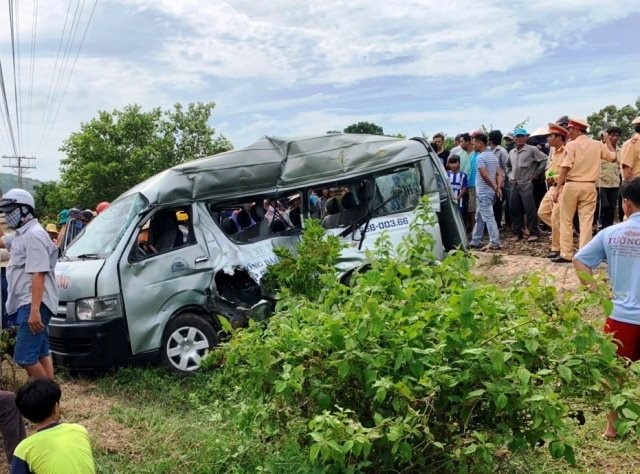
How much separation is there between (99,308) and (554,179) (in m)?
5.97

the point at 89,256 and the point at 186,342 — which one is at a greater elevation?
the point at 89,256

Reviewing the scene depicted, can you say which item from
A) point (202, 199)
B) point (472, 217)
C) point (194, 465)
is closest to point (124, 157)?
point (472, 217)

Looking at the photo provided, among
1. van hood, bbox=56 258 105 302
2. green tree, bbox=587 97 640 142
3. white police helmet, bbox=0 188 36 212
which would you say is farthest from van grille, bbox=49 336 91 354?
green tree, bbox=587 97 640 142

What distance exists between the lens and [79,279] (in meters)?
5.86

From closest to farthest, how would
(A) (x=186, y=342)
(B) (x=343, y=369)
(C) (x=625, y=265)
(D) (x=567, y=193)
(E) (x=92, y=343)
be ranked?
(B) (x=343, y=369)
(C) (x=625, y=265)
(E) (x=92, y=343)
(A) (x=186, y=342)
(D) (x=567, y=193)

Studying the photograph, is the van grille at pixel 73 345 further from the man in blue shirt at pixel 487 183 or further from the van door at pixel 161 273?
the man in blue shirt at pixel 487 183

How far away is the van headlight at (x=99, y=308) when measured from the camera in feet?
18.9

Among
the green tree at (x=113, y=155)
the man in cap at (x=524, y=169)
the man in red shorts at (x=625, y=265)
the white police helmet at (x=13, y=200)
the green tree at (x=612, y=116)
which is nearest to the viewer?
the man in red shorts at (x=625, y=265)

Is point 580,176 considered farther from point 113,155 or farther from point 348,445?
point 113,155

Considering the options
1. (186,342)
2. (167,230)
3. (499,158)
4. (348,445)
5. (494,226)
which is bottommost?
(186,342)

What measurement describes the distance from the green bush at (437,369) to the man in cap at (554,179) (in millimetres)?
5555

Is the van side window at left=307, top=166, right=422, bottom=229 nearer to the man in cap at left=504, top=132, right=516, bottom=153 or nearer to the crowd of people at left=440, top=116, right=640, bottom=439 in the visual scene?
the crowd of people at left=440, top=116, right=640, bottom=439

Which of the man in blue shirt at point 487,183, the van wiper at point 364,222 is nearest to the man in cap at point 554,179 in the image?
the man in blue shirt at point 487,183

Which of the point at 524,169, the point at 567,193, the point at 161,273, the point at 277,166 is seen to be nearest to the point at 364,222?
the point at 277,166
